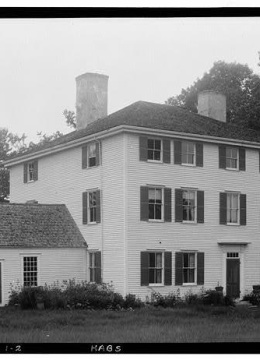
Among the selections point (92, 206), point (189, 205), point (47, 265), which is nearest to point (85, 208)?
point (92, 206)

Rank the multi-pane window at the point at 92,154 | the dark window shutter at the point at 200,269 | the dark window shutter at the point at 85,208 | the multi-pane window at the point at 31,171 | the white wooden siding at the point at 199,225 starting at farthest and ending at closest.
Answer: the multi-pane window at the point at 31,171, the dark window shutter at the point at 85,208, the multi-pane window at the point at 92,154, the dark window shutter at the point at 200,269, the white wooden siding at the point at 199,225

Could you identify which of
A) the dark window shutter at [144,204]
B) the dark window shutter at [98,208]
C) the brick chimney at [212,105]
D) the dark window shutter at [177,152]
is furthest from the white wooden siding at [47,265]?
the brick chimney at [212,105]

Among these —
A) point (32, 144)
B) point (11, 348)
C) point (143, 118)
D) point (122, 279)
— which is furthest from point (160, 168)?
point (32, 144)

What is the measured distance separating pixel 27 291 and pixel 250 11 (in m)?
18.2

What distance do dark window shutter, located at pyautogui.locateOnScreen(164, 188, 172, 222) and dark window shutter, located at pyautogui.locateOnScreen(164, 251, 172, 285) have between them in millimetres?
1565

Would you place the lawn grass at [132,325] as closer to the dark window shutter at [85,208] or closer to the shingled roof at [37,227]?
the shingled roof at [37,227]

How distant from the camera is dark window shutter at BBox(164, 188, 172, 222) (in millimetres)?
32812

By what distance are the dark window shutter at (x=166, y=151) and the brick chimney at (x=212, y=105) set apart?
7.70 meters

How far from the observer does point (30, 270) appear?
3231 cm

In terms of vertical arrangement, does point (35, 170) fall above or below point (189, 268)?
above

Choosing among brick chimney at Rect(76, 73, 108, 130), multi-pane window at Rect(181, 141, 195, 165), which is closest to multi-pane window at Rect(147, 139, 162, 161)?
multi-pane window at Rect(181, 141, 195, 165)

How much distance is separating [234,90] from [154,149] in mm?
17339

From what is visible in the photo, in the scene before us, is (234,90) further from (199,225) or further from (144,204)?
(144,204)

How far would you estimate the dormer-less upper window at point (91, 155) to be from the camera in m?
33.7
